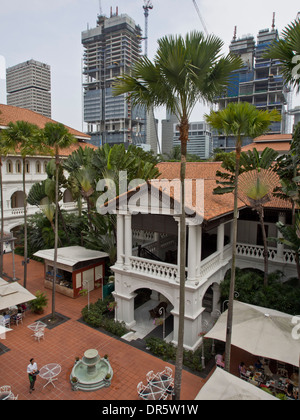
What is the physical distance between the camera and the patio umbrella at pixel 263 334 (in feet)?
32.5

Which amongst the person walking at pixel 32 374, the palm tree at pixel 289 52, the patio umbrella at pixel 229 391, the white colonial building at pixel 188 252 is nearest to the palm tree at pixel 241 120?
the palm tree at pixel 289 52

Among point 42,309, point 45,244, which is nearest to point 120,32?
point 45,244

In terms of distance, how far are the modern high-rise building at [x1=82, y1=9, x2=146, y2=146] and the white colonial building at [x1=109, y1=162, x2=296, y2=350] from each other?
136 m

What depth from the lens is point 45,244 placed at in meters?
26.2

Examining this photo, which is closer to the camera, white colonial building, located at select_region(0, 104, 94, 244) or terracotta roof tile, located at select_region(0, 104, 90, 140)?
white colonial building, located at select_region(0, 104, 94, 244)

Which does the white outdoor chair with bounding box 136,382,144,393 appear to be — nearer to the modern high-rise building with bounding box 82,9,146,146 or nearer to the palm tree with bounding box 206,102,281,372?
the palm tree with bounding box 206,102,281,372

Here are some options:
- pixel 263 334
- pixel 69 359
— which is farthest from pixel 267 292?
pixel 69 359

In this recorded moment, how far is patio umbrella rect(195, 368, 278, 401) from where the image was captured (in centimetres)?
745

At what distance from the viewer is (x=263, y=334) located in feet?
34.9

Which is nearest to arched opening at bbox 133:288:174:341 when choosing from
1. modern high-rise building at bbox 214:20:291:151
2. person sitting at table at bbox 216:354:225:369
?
person sitting at table at bbox 216:354:225:369

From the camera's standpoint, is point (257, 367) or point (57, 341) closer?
point (257, 367)

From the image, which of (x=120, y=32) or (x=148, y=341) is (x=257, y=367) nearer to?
(x=148, y=341)

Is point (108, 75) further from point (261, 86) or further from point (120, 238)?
point (120, 238)

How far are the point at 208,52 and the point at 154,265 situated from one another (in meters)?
9.12
